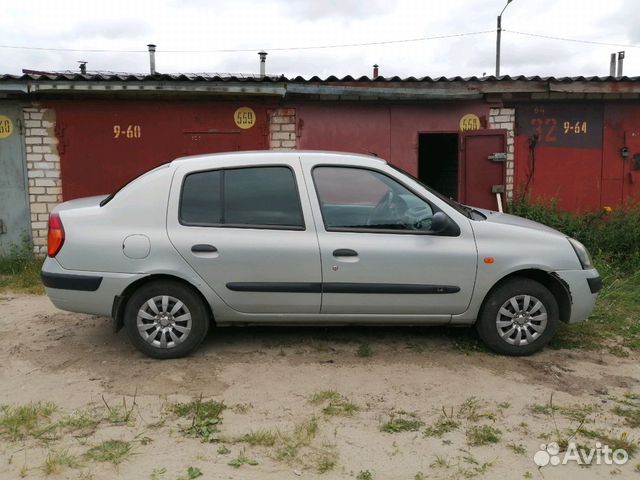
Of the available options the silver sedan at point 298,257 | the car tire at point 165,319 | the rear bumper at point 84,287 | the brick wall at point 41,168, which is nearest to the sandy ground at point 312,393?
the car tire at point 165,319

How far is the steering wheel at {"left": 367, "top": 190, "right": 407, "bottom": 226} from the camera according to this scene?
427cm

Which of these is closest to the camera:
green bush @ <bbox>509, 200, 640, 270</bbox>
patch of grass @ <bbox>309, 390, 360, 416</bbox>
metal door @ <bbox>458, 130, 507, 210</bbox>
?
patch of grass @ <bbox>309, 390, 360, 416</bbox>

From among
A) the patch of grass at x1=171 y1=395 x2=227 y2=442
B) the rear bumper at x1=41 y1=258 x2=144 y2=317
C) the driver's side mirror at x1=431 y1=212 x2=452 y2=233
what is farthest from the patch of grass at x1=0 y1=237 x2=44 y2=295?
the driver's side mirror at x1=431 y1=212 x2=452 y2=233

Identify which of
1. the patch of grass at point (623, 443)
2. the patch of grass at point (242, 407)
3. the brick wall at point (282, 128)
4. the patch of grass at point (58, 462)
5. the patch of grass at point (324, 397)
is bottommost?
the patch of grass at point (623, 443)

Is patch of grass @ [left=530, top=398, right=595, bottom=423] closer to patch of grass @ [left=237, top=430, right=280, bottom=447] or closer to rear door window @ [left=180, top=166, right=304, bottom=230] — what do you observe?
patch of grass @ [left=237, top=430, right=280, bottom=447]

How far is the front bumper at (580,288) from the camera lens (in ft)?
14.1

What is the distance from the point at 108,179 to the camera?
800 cm

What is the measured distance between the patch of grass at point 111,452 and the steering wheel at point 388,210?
2.25 metres

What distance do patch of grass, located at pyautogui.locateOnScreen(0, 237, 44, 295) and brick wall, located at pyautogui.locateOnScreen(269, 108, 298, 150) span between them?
359 cm

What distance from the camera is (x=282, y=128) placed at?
8125mm

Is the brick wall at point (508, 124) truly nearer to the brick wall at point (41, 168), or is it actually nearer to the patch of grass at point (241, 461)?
the brick wall at point (41, 168)

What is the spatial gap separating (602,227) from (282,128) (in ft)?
15.6

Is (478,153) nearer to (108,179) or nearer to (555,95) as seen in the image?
(555,95)

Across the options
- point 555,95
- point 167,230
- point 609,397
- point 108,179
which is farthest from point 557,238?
point 108,179
